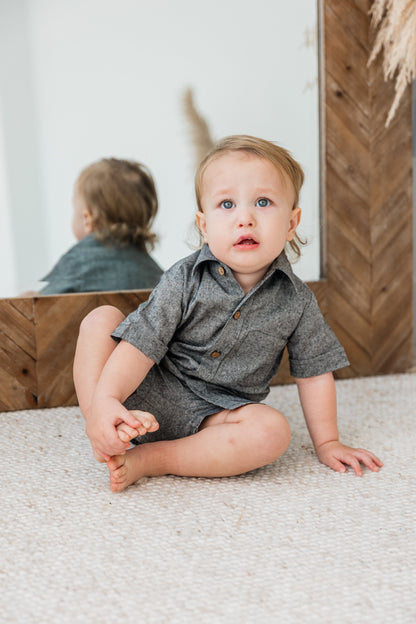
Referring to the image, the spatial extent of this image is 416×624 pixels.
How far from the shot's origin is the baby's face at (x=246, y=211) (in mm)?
890

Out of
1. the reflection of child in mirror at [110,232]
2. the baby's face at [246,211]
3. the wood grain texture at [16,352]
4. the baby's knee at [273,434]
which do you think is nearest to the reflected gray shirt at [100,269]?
the reflection of child in mirror at [110,232]

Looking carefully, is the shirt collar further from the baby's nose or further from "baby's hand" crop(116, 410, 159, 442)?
"baby's hand" crop(116, 410, 159, 442)

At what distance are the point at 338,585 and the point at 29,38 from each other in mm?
1366

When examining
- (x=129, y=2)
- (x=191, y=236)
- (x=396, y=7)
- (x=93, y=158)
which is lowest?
(x=191, y=236)

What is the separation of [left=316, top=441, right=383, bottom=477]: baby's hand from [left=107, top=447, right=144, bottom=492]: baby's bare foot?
0.88ft

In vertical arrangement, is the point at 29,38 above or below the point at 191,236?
above

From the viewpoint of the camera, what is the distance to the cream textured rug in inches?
22.4

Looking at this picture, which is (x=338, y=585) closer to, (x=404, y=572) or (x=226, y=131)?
(x=404, y=572)

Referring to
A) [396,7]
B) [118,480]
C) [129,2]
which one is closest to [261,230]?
[118,480]

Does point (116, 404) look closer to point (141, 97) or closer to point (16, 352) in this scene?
point (16, 352)

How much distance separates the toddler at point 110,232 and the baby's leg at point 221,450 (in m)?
0.54

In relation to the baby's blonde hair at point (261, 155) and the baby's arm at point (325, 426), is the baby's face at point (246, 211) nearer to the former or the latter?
the baby's blonde hair at point (261, 155)

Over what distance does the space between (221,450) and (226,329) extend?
17 centimetres

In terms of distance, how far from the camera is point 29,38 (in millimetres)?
1482
